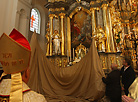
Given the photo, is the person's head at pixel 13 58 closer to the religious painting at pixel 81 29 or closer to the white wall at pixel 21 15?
the white wall at pixel 21 15

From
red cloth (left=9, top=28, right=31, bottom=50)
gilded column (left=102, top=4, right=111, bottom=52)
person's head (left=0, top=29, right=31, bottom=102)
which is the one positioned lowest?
person's head (left=0, top=29, right=31, bottom=102)

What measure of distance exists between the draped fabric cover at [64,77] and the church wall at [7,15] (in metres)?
2.25

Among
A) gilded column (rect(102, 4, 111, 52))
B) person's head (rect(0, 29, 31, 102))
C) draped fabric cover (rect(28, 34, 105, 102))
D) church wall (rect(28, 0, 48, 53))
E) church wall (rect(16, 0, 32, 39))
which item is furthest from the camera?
church wall (rect(28, 0, 48, 53))

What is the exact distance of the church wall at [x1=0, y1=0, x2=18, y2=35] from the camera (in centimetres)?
176

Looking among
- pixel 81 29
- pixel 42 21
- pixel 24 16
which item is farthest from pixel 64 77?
pixel 42 21

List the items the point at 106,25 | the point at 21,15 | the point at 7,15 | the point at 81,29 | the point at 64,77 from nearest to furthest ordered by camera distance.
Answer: the point at 7,15, the point at 64,77, the point at 106,25, the point at 81,29, the point at 21,15

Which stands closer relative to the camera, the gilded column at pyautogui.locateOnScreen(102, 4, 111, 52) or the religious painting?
the gilded column at pyautogui.locateOnScreen(102, 4, 111, 52)

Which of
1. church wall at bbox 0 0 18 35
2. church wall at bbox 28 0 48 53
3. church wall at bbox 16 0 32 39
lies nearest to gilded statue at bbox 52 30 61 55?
church wall at bbox 16 0 32 39

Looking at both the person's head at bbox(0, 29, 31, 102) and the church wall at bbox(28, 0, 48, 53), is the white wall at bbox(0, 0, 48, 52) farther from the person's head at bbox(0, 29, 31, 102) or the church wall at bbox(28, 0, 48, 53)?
the person's head at bbox(0, 29, 31, 102)

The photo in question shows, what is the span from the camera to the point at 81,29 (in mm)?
8328

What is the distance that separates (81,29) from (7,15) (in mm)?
6792

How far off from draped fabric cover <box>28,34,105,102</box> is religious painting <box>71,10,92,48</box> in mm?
3835

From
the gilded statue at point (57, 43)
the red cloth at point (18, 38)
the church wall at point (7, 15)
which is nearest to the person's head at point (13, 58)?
the red cloth at point (18, 38)

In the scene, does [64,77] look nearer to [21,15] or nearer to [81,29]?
[81,29]
